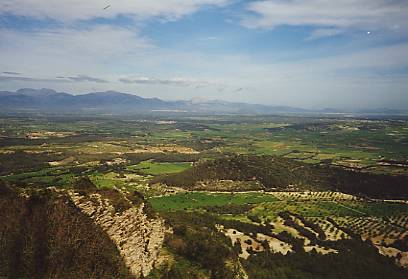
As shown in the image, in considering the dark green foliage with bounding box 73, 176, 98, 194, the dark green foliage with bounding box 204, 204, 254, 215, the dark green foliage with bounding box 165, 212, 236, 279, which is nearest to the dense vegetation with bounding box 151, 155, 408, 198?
the dark green foliage with bounding box 204, 204, 254, 215

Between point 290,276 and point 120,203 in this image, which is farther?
point 290,276

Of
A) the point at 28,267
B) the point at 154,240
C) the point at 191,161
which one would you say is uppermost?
the point at 28,267

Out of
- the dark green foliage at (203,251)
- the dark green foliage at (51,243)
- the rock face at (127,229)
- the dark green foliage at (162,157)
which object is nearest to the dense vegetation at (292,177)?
the dark green foliage at (162,157)

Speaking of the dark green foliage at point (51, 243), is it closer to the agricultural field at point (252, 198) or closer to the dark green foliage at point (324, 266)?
the agricultural field at point (252, 198)

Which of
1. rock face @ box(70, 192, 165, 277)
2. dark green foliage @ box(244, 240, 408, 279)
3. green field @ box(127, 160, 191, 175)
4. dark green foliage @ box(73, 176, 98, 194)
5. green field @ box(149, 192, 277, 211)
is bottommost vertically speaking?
green field @ box(149, 192, 277, 211)

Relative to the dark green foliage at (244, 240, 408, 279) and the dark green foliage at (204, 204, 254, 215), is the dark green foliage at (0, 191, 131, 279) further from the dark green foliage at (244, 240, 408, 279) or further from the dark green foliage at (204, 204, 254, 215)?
the dark green foliage at (204, 204, 254, 215)

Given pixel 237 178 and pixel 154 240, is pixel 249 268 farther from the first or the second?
pixel 237 178

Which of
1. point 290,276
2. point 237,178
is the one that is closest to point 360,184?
point 237,178

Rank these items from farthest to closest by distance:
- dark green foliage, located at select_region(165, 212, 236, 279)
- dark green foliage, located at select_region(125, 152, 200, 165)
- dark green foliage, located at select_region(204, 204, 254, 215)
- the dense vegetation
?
1. dark green foliage, located at select_region(125, 152, 200, 165)
2. the dense vegetation
3. dark green foliage, located at select_region(204, 204, 254, 215)
4. dark green foliage, located at select_region(165, 212, 236, 279)

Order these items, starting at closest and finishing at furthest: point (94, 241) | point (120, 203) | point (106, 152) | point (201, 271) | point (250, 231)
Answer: point (94, 241)
point (120, 203)
point (201, 271)
point (250, 231)
point (106, 152)
